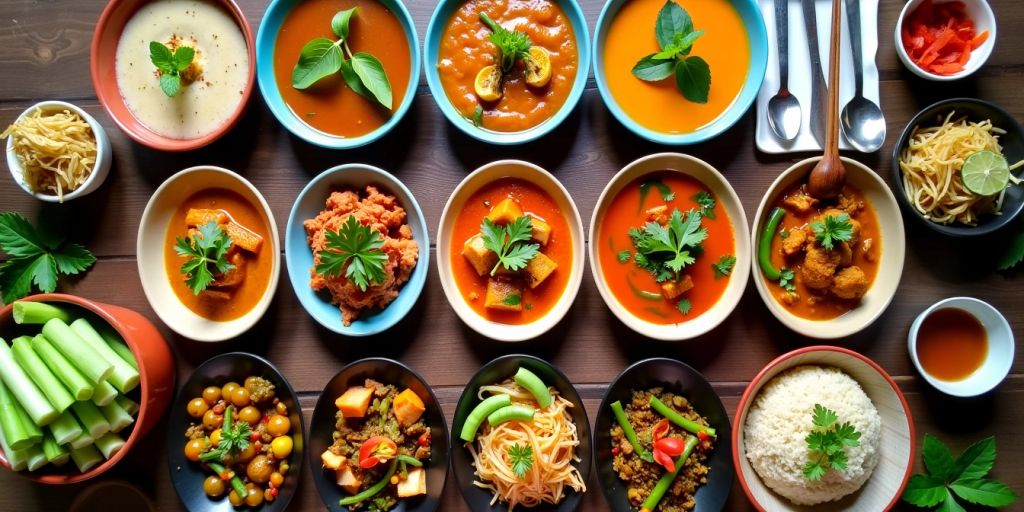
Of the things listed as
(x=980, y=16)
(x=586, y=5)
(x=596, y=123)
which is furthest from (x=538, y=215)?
(x=980, y=16)

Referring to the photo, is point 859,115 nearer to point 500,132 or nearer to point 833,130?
point 833,130

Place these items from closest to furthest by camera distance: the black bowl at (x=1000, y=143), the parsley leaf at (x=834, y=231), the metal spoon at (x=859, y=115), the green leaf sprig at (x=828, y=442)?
the green leaf sprig at (x=828, y=442) → the parsley leaf at (x=834, y=231) → the black bowl at (x=1000, y=143) → the metal spoon at (x=859, y=115)

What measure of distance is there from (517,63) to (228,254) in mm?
1433

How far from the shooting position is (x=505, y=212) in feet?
8.61

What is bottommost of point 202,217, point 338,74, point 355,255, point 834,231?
point 202,217

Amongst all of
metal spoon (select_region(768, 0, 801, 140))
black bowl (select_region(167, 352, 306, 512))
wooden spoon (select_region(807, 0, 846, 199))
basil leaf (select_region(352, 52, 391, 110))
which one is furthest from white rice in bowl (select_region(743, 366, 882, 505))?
basil leaf (select_region(352, 52, 391, 110))

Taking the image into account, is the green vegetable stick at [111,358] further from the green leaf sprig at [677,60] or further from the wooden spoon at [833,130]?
the wooden spoon at [833,130]

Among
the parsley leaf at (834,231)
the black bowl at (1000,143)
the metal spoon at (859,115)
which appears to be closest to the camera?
the parsley leaf at (834,231)

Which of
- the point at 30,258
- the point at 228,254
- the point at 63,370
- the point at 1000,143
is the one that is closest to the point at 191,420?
the point at 63,370

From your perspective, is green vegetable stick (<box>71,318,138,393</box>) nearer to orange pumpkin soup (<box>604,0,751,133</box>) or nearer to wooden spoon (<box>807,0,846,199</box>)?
orange pumpkin soup (<box>604,0,751,133</box>)

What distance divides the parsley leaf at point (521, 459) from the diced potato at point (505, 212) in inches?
34.9

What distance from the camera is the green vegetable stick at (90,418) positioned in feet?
8.27

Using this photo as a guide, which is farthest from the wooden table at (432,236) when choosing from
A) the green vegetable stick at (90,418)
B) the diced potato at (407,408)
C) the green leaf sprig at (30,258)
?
the green vegetable stick at (90,418)

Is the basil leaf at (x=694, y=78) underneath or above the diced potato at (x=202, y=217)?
above
